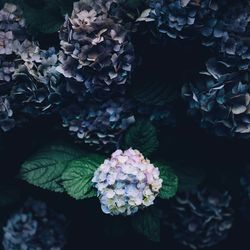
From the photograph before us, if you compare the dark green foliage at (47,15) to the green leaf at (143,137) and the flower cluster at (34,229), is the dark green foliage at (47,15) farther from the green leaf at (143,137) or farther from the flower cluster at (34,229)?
the flower cluster at (34,229)

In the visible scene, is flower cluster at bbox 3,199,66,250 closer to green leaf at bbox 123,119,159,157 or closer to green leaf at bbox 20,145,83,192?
green leaf at bbox 20,145,83,192

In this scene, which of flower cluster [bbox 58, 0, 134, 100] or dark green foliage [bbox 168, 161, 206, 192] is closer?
flower cluster [bbox 58, 0, 134, 100]

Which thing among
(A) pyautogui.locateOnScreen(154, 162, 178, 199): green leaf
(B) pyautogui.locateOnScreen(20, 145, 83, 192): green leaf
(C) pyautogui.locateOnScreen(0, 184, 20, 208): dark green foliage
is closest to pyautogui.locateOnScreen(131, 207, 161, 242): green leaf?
(A) pyautogui.locateOnScreen(154, 162, 178, 199): green leaf

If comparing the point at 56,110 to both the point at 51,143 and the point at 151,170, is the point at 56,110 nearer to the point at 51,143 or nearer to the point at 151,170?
the point at 51,143

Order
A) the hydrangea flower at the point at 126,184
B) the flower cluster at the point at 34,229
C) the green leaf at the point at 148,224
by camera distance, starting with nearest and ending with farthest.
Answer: the hydrangea flower at the point at 126,184, the green leaf at the point at 148,224, the flower cluster at the point at 34,229

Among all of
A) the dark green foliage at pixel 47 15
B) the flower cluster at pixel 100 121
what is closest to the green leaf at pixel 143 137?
the flower cluster at pixel 100 121

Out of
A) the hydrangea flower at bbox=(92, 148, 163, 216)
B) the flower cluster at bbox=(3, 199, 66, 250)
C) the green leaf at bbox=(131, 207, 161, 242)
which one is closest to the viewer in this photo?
the hydrangea flower at bbox=(92, 148, 163, 216)
